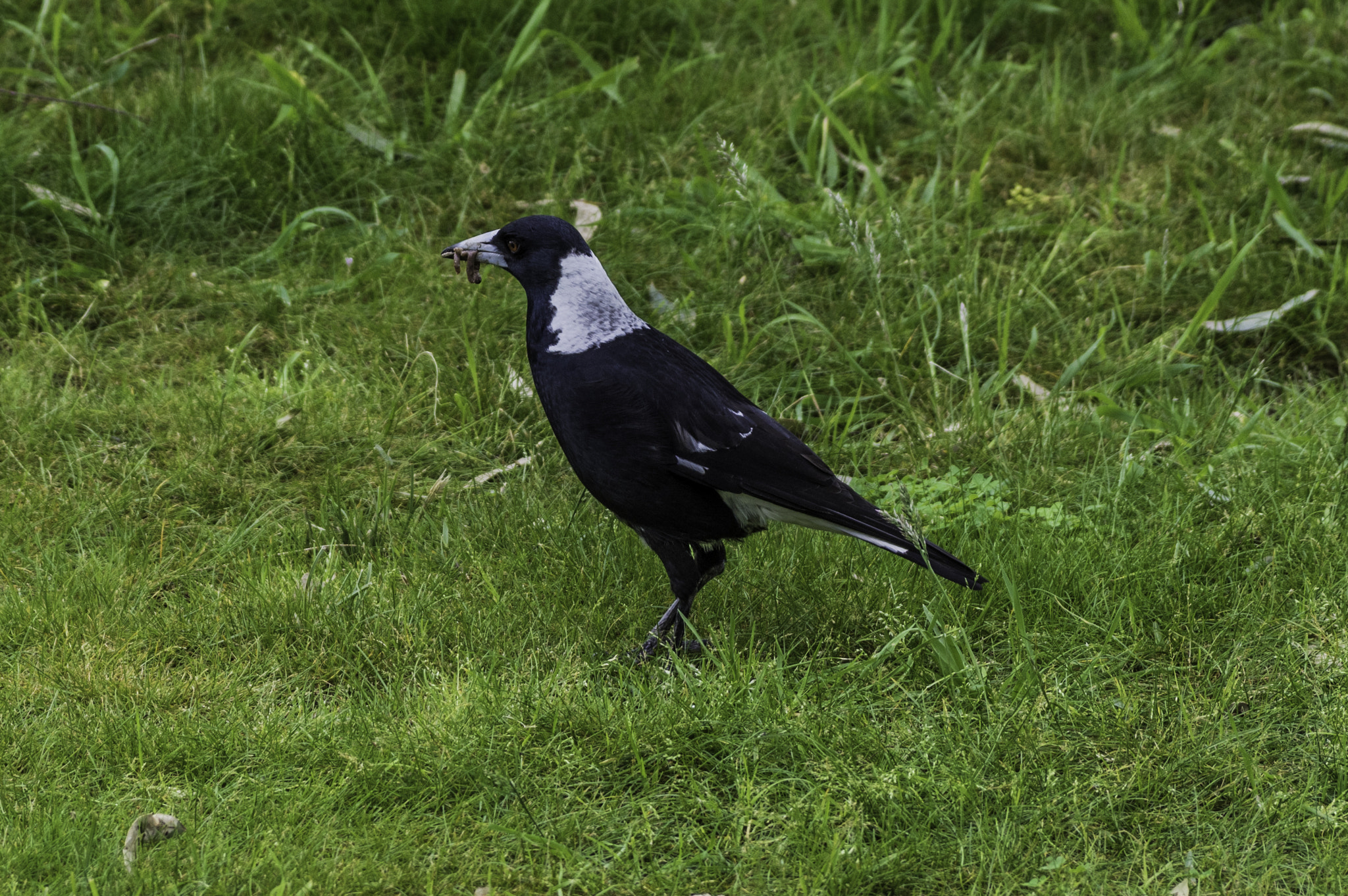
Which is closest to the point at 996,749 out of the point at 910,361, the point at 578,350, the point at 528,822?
the point at 528,822

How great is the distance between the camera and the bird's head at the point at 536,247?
11.8 ft

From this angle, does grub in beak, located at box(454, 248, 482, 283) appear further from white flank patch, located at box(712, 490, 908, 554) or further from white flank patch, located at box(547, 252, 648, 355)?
white flank patch, located at box(712, 490, 908, 554)

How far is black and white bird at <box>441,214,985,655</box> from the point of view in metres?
3.36

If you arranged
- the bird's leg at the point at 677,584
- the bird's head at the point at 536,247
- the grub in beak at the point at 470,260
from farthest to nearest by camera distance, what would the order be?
Answer: 1. the grub in beak at the point at 470,260
2. the bird's head at the point at 536,247
3. the bird's leg at the point at 677,584

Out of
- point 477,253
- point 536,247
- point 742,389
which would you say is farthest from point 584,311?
point 742,389

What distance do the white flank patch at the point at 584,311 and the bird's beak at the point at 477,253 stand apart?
226 mm

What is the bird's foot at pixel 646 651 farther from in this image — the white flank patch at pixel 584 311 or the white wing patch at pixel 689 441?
the white flank patch at pixel 584 311

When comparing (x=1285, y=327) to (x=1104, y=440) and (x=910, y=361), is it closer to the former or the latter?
(x=1104, y=440)

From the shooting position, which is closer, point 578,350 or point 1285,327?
point 578,350

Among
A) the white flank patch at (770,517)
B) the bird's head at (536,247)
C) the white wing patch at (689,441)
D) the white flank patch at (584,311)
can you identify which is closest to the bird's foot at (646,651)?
the white flank patch at (770,517)

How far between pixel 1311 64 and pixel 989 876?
4.68 m

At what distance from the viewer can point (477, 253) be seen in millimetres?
3732

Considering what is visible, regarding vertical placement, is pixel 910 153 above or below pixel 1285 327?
above

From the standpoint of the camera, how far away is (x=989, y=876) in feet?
8.89
